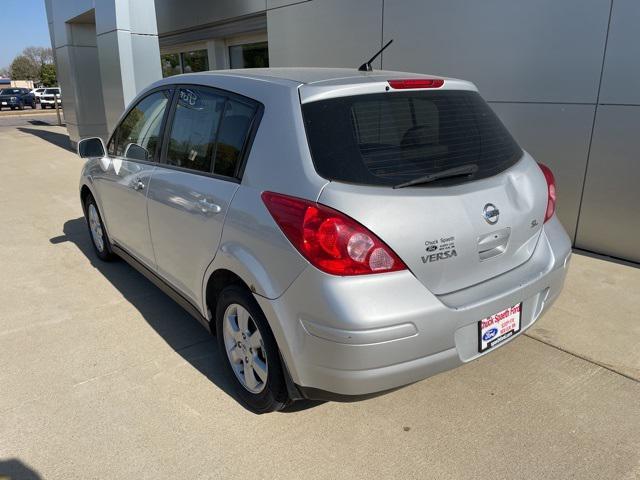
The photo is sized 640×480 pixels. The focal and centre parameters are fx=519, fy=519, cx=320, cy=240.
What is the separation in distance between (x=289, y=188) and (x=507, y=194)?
1066 millimetres

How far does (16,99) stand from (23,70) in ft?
195

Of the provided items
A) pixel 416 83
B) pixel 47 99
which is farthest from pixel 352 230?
pixel 47 99

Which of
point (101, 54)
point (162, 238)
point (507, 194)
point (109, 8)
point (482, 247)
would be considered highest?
point (109, 8)

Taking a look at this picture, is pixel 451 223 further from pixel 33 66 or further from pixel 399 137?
pixel 33 66

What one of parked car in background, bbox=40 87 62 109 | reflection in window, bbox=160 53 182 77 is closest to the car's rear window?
reflection in window, bbox=160 53 182 77

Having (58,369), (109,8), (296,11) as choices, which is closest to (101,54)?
(109,8)

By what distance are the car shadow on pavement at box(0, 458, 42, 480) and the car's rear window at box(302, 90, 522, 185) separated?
73.6 inches

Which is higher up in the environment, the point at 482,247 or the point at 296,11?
the point at 296,11

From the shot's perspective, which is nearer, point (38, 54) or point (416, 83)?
point (416, 83)

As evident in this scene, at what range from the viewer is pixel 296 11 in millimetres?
8141

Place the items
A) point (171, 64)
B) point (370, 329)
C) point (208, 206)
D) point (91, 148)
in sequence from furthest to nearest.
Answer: point (171, 64), point (91, 148), point (208, 206), point (370, 329)

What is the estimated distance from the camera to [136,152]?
371 cm

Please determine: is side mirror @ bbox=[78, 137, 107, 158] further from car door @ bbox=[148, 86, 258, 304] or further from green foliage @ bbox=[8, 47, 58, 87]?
green foliage @ bbox=[8, 47, 58, 87]

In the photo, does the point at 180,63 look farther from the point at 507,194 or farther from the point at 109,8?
the point at 507,194
